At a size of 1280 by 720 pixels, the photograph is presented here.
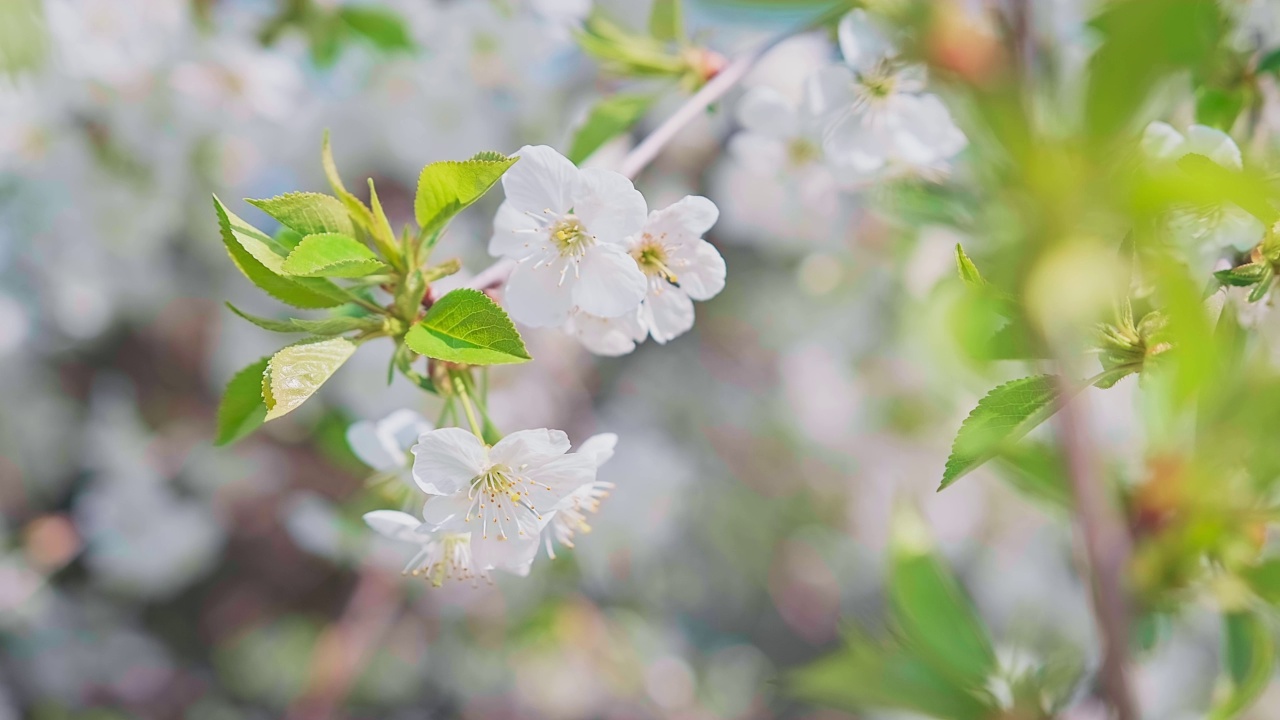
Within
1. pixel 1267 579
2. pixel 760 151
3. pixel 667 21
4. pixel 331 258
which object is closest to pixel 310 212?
pixel 331 258

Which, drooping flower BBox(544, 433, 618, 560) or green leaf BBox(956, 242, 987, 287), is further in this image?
drooping flower BBox(544, 433, 618, 560)

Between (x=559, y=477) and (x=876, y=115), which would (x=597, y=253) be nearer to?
(x=559, y=477)

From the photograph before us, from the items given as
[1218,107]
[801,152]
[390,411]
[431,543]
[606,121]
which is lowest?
[390,411]

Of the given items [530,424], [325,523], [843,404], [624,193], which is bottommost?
[325,523]

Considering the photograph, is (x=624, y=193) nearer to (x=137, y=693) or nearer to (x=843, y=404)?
(x=843, y=404)

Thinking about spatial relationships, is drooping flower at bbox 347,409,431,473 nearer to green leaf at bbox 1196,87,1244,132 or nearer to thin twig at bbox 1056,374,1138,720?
thin twig at bbox 1056,374,1138,720

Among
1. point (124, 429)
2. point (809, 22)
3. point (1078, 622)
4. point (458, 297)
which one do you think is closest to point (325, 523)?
point (124, 429)

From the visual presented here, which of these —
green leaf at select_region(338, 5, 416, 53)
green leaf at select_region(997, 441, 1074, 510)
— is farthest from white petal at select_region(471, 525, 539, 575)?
green leaf at select_region(338, 5, 416, 53)
